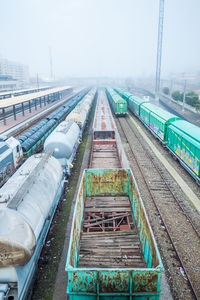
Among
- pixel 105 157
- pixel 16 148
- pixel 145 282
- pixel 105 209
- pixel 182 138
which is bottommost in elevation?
pixel 105 209

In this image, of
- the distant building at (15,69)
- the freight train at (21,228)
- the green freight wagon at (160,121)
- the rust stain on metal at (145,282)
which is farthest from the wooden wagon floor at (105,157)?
the distant building at (15,69)

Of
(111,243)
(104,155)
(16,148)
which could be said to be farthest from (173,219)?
(16,148)

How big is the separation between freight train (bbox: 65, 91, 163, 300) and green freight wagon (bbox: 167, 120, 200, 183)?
5.58 m

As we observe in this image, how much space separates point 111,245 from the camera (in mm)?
8766

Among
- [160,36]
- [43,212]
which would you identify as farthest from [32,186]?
[160,36]

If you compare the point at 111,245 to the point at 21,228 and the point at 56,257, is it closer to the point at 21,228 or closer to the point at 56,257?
the point at 56,257

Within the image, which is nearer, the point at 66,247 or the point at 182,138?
the point at 66,247

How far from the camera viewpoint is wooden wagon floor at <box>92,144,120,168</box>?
1534 cm

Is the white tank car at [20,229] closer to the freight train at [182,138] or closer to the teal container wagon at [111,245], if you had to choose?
the teal container wagon at [111,245]

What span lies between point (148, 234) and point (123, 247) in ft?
5.13

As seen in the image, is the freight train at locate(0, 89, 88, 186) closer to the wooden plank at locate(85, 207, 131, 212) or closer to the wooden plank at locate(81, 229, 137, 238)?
the wooden plank at locate(85, 207, 131, 212)

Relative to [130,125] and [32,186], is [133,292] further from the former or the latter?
[130,125]

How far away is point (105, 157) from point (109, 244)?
346 inches

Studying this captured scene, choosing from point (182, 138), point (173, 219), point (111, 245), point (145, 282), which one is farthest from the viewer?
point (182, 138)
